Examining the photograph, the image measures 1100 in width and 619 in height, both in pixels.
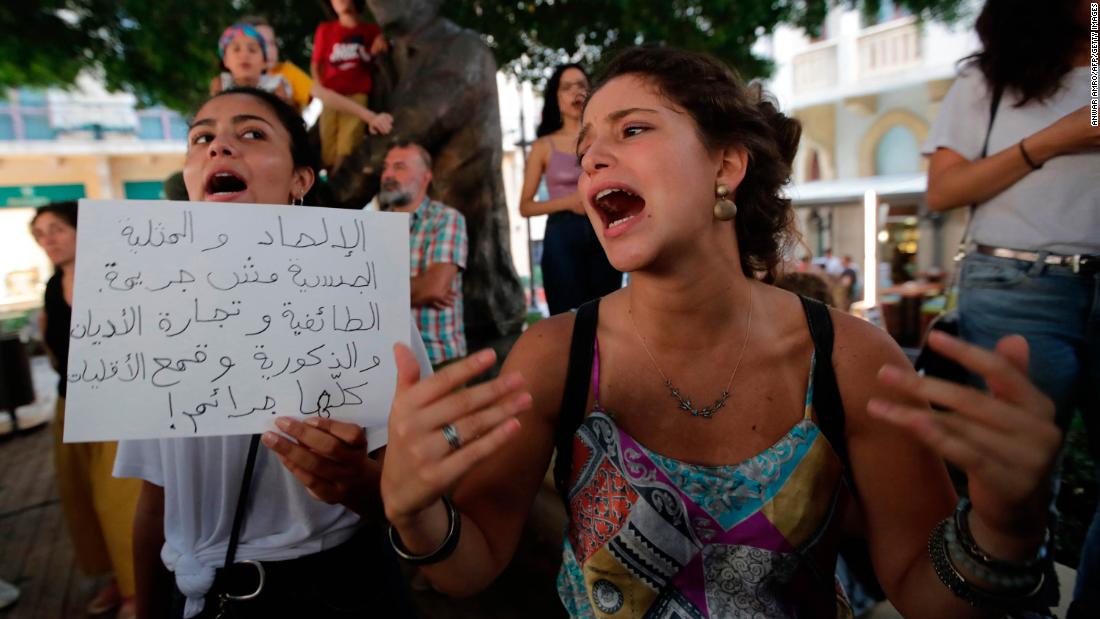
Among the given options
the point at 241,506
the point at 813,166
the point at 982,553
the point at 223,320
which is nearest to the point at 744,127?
the point at 982,553

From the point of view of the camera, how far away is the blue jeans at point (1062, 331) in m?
1.88

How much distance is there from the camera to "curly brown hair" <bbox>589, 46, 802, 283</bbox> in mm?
1476

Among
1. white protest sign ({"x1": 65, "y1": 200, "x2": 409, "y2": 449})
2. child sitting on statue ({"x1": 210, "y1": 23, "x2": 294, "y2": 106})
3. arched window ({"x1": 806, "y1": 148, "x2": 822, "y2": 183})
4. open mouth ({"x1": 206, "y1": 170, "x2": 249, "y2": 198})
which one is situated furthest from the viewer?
arched window ({"x1": 806, "y1": 148, "x2": 822, "y2": 183})

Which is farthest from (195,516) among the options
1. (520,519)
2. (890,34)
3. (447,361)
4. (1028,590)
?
(890,34)

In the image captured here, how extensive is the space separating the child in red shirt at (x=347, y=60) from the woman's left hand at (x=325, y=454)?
12.0 ft

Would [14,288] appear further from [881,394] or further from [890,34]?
[890,34]

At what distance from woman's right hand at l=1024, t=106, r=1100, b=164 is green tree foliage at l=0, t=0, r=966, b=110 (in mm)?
5538

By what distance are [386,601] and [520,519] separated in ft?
1.65

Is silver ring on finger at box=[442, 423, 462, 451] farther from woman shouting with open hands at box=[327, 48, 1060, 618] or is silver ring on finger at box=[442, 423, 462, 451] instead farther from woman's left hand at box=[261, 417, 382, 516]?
woman's left hand at box=[261, 417, 382, 516]

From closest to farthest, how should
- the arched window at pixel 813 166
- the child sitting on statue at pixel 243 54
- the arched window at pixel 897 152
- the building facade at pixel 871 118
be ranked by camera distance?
the child sitting on statue at pixel 243 54, the building facade at pixel 871 118, the arched window at pixel 897 152, the arched window at pixel 813 166

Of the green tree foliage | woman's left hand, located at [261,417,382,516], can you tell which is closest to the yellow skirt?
woman's left hand, located at [261,417,382,516]

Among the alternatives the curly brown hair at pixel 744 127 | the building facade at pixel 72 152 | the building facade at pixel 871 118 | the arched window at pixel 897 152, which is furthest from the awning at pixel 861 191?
the building facade at pixel 72 152

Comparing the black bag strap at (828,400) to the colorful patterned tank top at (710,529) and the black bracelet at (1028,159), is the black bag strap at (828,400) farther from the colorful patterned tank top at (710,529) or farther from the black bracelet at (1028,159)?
the black bracelet at (1028,159)

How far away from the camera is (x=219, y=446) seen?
157 cm
